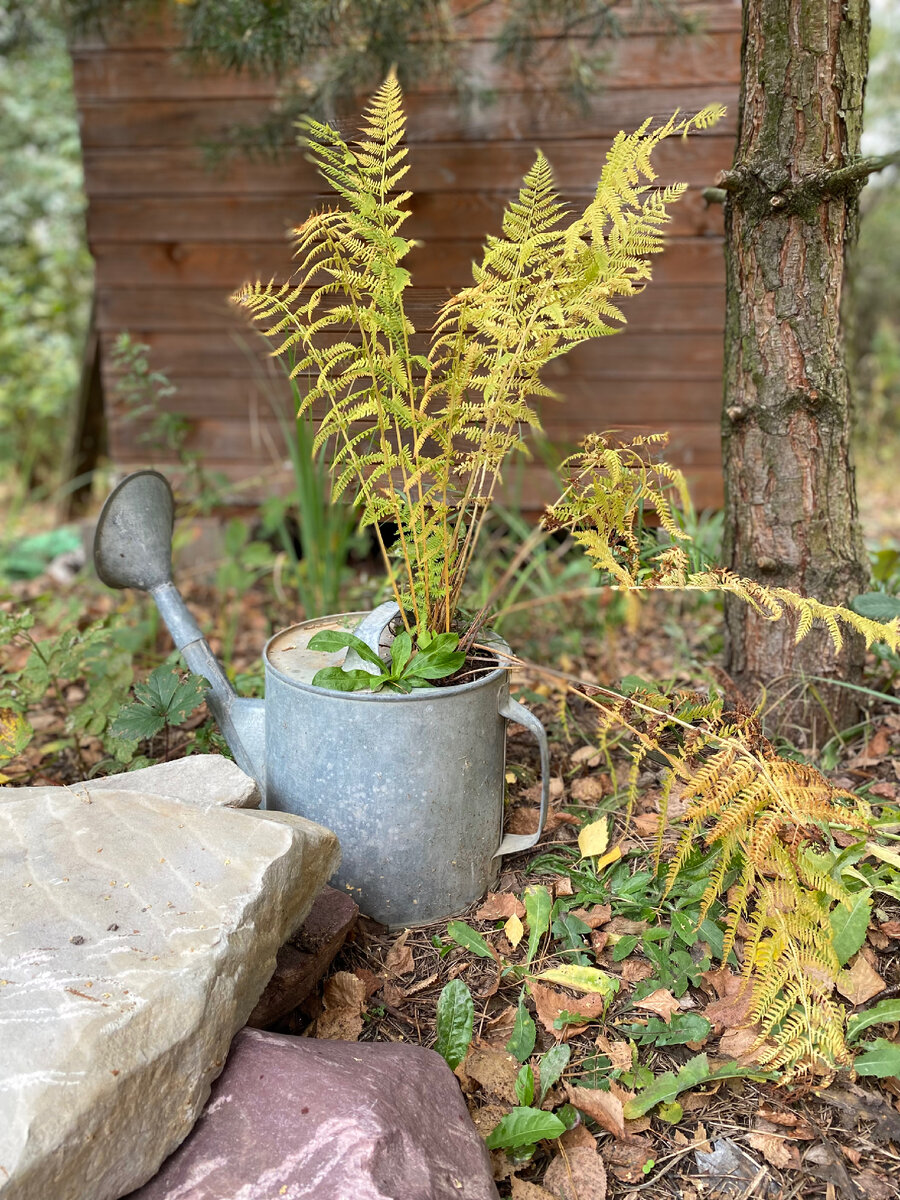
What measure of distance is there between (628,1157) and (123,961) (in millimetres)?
763

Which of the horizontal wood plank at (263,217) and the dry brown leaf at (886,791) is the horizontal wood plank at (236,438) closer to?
the horizontal wood plank at (263,217)

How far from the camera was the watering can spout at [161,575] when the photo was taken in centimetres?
183

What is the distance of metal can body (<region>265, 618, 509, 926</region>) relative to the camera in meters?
1.52

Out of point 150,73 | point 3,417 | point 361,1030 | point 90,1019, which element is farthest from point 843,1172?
point 3,417

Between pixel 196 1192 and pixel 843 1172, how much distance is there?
859 millimetres

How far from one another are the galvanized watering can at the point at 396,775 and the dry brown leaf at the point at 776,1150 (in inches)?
23.5

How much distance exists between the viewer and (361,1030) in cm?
149

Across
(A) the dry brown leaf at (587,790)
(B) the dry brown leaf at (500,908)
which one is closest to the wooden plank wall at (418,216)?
(A) the dry brown leaf at (587,790)

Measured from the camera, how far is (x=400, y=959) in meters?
1.59

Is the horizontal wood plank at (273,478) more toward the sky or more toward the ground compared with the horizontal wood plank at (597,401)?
more toward the ground

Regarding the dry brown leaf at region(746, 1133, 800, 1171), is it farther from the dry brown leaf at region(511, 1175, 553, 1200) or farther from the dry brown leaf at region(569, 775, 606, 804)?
the dry brown leaf at region(569, 775, 606, 804)

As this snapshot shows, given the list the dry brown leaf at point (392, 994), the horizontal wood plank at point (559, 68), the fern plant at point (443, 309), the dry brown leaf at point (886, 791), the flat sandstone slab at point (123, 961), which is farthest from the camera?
the horizontal wood plank at point (559, 68)

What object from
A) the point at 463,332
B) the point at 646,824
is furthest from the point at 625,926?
the point at 463,332

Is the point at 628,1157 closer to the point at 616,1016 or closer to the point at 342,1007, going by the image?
the point at 616,1016
